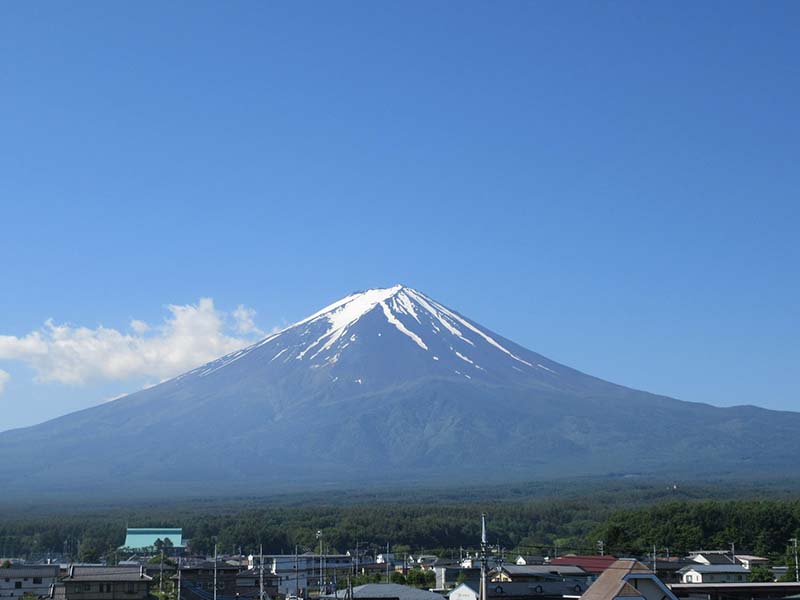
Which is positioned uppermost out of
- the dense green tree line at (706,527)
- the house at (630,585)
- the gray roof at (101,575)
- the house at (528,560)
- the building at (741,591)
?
the dense green tree line at (706,527)

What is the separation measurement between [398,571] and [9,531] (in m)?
39.6

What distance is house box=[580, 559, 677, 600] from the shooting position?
26.1 metres

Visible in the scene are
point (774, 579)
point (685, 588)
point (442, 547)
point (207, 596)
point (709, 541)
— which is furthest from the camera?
point (442, 547)

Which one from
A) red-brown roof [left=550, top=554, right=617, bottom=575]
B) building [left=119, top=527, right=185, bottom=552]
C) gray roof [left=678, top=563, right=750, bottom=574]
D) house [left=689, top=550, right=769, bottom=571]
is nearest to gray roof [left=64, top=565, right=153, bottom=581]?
red-brown roof [left=550, top=554, right=617, bottom=575]

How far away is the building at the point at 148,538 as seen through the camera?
7594 centimetres

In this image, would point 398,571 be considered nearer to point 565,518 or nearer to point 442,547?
point 442,547

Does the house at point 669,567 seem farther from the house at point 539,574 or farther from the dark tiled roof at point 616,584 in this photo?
the dark tiled roof at point 616,584

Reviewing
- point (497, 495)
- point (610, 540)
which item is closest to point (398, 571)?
A: point (610, 540)

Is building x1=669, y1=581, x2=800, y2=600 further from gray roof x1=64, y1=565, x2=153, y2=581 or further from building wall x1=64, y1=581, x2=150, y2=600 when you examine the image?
gray roof x1=64, y1=565, x2=153, y2=581

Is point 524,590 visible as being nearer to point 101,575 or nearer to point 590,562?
point 590,562

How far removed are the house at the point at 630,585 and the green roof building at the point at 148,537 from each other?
5309cm

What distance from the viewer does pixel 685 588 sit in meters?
37.2

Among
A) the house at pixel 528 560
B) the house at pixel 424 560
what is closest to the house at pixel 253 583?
the house at pixel 424 560

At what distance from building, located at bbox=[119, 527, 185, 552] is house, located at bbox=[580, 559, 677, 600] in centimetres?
5163
